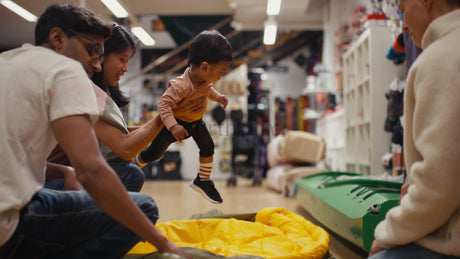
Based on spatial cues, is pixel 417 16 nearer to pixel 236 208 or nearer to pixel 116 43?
pixel 116 43

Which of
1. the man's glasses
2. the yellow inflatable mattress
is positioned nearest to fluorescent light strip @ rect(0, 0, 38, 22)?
the man's glasses

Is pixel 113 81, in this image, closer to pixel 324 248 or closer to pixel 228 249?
pixel 228 249

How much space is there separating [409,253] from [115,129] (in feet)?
4.15

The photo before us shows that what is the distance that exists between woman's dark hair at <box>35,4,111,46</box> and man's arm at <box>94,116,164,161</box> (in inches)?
19.4

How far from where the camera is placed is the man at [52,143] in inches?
45.7

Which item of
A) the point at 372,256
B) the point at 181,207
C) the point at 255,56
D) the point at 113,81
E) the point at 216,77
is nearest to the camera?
the point at 372,256

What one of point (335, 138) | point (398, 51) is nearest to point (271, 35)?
point (398, 51)

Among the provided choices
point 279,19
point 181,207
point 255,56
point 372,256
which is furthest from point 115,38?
point 255,56

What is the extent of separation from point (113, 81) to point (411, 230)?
5.16 feet

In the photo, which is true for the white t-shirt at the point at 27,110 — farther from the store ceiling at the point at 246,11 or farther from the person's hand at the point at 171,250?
the store ceiling at the point at 246,11

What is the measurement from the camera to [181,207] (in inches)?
164

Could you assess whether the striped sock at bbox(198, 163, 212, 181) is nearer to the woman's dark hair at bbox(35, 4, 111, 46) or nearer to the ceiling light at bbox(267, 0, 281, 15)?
the woman's dark hair at bbox(35, 4, 111, 46)

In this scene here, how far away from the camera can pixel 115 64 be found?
6.64 feet

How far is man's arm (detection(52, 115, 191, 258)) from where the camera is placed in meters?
1.16
